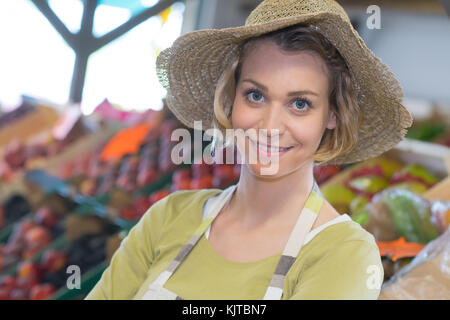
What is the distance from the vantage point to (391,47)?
12.2 ft

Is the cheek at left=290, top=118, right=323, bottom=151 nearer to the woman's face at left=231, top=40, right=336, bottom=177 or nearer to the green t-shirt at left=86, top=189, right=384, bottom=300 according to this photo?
the woman's face at left=231, top=40, right=336, bottom=177

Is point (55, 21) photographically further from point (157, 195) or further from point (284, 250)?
point (284, 250)

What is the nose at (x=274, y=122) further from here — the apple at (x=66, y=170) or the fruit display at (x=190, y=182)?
the apple at (x=66, y=170)

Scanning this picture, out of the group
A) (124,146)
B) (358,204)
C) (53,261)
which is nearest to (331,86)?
(358,204)

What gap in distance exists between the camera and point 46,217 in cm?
308

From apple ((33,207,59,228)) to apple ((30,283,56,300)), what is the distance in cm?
51

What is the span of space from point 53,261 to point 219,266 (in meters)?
1.81

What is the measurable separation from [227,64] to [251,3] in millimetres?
3752

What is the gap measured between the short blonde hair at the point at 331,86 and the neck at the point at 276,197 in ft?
0.18

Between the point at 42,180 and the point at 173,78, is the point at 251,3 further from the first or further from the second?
the point at 173,78

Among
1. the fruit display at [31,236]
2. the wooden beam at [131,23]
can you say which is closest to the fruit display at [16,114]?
the wooden beam at [131,23]

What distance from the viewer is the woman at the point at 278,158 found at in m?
1.01

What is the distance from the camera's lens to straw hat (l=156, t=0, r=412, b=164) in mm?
1022
